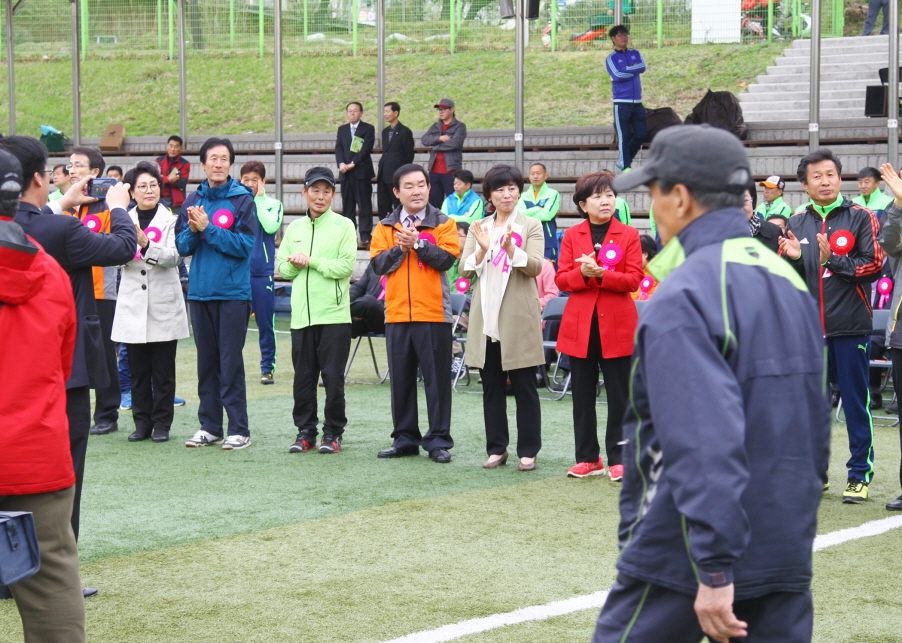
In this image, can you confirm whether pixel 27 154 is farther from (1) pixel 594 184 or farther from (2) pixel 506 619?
(1) pixel 594 184

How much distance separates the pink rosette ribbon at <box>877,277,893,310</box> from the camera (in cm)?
921

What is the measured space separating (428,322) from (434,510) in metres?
1.61

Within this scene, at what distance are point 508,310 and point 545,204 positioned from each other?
6.34 metres

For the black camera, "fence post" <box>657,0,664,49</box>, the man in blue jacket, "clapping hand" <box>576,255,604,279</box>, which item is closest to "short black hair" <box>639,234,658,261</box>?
"clapping hand" <box>576,255,604,279</box>

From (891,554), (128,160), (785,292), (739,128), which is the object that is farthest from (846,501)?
(128,160)

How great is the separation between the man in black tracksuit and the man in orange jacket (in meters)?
2.23

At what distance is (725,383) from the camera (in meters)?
2.13

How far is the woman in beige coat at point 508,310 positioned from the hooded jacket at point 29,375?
12.3ft

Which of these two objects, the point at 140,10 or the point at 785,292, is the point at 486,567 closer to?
the point at 785,292

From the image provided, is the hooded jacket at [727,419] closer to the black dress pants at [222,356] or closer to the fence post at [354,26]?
the black dress pants at [222,356]

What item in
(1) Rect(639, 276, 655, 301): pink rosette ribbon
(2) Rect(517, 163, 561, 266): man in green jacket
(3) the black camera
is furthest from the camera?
(2) Rect(517, 163, 561, 266): man in green jacket

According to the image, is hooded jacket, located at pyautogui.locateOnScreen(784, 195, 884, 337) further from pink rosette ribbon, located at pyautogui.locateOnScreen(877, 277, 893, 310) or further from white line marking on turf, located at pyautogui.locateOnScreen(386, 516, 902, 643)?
pink rosette ribbon, located at pyautogui.locateOnScreen(877, 277, 893, 310)

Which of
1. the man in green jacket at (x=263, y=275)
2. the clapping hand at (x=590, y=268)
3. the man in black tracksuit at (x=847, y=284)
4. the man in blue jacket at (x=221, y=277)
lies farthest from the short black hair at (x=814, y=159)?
the man in green jacket at (x=263, y=275)

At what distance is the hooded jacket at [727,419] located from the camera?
6.91ft
